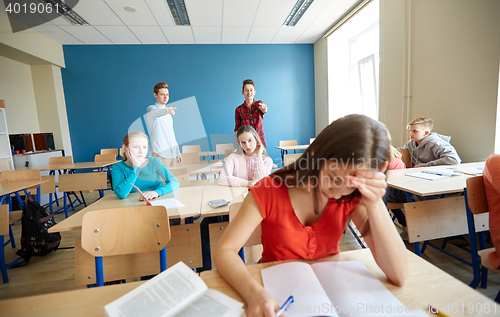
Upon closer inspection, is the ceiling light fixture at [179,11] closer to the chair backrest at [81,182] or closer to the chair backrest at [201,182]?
the chair backrest at [81,182]

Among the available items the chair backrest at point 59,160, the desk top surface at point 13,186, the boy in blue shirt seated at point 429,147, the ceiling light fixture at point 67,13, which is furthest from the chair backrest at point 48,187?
the boy in blue shirt seated at point 429,147

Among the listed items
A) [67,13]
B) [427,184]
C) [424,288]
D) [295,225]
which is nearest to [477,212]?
[427,184]

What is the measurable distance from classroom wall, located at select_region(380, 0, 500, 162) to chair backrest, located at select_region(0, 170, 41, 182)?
466 centimetres

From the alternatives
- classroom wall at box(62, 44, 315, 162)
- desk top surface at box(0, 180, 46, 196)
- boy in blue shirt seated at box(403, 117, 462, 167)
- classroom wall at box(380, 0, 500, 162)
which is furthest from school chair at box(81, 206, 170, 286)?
classroom wall at box(62, 44, 315, 162)

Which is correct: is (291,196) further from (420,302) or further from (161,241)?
(161,241)

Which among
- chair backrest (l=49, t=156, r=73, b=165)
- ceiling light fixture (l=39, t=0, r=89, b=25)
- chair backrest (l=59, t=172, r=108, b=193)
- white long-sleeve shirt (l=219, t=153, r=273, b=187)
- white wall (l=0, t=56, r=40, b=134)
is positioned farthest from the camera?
white wall (l=0, t=56, r=40, b=134)

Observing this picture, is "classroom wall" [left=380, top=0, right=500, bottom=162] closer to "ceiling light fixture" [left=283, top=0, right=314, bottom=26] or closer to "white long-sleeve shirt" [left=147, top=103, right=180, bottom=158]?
"ceiling light fixture" [left=283, top=0, right=314, bottom=26]

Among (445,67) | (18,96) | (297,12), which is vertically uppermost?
(297,12)

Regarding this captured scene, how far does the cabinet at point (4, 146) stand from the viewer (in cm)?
359

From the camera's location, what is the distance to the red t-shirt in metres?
0.76

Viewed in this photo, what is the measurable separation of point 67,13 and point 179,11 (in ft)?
5.71

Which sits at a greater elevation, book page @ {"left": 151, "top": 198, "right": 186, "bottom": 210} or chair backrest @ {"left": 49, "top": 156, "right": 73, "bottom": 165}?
chair backrest @ {"left": 49, "top": 156, "right": 73, "bottom": 165}

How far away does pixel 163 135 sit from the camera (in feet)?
5.69

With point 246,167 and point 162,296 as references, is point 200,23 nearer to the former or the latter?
point 246,167
